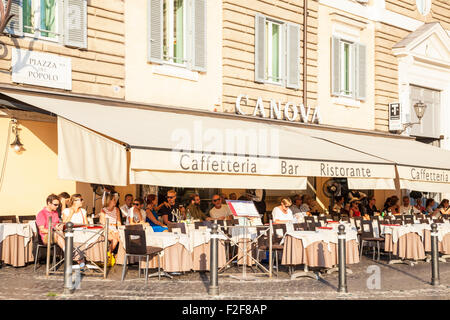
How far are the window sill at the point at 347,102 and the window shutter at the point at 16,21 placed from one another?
9890 millimetres

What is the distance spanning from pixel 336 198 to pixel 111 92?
8.63 m

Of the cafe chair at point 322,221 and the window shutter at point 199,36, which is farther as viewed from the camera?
the window shutter at point 199,36

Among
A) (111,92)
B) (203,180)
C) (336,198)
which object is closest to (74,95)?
(111,92)

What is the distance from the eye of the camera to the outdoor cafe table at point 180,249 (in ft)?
35.5

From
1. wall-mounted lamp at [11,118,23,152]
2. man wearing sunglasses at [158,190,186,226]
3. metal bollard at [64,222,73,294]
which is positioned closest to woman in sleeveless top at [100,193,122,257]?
man wearing sunglasses at [158,190,186,226]

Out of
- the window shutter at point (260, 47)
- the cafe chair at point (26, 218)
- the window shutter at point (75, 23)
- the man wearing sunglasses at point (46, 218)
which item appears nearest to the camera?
the man wearing sunglasses at point (46, 218)

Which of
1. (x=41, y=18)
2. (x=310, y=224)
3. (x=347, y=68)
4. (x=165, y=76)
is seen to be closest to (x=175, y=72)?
(x=165, y=76)

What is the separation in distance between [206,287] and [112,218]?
307 centimetres

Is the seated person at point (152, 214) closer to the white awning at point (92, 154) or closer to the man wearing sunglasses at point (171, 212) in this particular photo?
the man wearing sunglasses at point (171, 212)

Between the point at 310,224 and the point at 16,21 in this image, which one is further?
the point at 310,224

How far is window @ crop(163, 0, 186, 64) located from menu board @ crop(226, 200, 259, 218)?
439cm

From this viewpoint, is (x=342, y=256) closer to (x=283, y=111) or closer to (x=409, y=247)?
(x=409, y=247)

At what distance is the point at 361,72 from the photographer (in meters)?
19.7

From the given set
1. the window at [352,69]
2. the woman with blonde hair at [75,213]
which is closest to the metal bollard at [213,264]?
the woman with blonde hair at [75,213]
